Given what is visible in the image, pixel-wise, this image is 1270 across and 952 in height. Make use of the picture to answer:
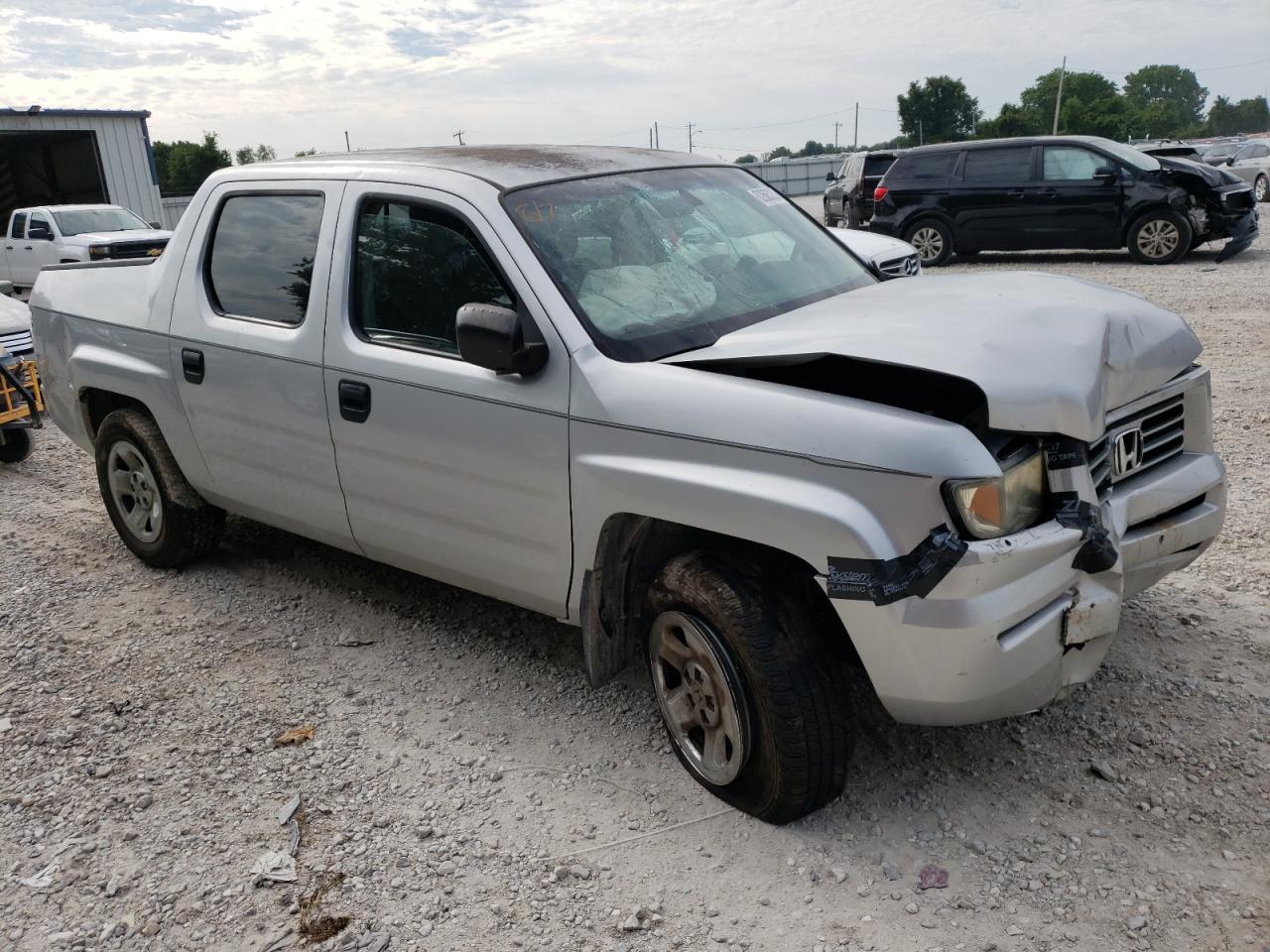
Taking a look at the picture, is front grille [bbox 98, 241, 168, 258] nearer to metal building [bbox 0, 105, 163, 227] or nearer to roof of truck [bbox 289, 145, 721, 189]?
metal building [bbox 0, 105, 163, 227]

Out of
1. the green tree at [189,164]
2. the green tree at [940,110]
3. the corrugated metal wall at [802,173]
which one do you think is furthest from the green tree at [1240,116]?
the green tree at [189,164]

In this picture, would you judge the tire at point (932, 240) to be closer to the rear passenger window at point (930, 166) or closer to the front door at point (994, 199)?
the front door at point (994, 199)

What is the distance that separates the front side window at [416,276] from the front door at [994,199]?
12384 mm

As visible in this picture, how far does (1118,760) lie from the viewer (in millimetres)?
3232

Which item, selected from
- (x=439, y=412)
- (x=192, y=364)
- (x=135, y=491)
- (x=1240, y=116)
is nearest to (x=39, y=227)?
(x=135, y=491)

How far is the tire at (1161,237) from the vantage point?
13.3 metres

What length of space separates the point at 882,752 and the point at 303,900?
5.80ft

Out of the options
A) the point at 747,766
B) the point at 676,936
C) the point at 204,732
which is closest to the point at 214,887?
the point at 204,732

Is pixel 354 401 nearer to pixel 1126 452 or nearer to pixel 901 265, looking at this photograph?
pixel 1126 452

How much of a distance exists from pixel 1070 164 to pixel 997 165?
0.99 m

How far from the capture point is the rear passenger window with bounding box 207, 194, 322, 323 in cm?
398

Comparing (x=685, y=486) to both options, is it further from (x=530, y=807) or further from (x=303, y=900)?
(x=303, y=900)

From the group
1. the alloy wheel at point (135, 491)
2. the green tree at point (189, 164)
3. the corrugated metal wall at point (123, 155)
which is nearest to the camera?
the alloy wheel at point (135, 491)

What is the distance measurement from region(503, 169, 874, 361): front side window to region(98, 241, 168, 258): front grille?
15.1 m
